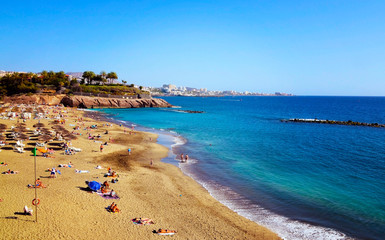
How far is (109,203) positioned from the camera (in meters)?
15.2

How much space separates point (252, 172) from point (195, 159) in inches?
285

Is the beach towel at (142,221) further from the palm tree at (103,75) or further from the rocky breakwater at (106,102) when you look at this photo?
the palm tree at (103,75)

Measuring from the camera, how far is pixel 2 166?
1984 cm

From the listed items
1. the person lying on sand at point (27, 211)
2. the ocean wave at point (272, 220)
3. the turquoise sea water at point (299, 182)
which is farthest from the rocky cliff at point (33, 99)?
the ocean wave at point (272, 220)

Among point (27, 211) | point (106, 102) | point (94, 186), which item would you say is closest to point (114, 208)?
point (94, 186)

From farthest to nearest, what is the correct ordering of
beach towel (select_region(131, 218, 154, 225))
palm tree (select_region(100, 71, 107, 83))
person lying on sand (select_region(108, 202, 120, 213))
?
palm tree (select_region(100, 71, 107, 83)) → person lying on sand (select_region(108, 202, 120, 213)) → beach towel (select_region(131, 218, 154, 225))

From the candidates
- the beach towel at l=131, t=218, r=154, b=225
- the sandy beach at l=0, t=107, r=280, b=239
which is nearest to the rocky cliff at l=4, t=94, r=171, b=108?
the sandy beach at l=0, t=107, r=280, b=239

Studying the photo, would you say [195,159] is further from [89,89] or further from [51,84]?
[51,84]

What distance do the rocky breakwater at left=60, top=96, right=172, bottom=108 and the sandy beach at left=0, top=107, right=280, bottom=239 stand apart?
231 feet

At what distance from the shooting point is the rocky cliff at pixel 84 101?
267 feet

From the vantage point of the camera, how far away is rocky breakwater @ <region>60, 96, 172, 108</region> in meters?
88.8

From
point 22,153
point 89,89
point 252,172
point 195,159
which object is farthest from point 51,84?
point 252,172

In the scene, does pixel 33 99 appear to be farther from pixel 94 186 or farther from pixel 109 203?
pixel 109 203

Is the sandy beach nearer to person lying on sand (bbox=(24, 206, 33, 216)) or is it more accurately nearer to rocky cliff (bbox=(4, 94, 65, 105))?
person lying on sand (bbox=(24, 206, 33, 216))
